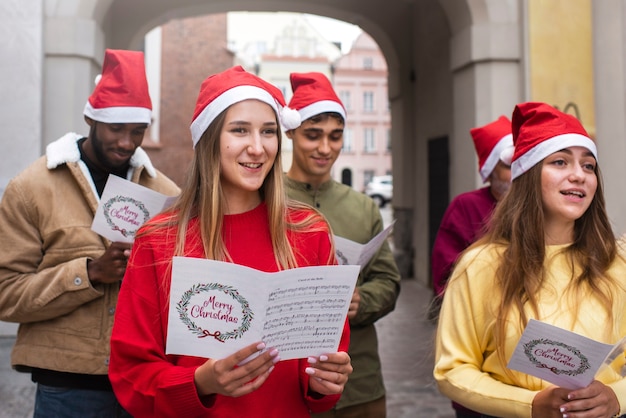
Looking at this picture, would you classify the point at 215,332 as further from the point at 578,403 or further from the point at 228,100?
the point at 578,403

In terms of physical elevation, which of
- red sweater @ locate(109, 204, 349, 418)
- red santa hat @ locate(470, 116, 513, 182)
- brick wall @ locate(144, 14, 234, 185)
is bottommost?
red sweater @ locate(109, 204, 349, 418)

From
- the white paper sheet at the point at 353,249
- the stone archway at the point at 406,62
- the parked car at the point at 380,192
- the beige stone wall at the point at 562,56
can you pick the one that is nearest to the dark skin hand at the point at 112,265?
the white paper sheet at the point at 353,249

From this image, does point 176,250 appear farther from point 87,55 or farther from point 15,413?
point 87,55

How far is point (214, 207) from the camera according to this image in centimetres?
198

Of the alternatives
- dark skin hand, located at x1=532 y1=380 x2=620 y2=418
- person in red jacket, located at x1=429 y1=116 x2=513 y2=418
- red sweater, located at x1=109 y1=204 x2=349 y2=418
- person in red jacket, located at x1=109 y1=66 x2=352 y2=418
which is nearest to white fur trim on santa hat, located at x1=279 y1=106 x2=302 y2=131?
person in red jacket, located at x1=109 y1=66 x2=352 y2=418

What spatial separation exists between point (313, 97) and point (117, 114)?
900 millimetres

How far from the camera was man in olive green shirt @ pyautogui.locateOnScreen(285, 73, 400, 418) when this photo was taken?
3.04 meters

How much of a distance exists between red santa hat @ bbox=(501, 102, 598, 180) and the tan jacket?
5.09 ft

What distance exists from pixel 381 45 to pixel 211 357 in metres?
11.4

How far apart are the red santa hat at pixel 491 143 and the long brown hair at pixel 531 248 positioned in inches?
50.5

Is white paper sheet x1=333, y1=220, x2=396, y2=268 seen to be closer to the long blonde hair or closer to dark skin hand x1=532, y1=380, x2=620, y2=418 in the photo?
the long blonde hair

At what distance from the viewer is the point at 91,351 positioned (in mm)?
2584

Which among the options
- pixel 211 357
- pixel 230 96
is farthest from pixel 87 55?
pixel 211 357

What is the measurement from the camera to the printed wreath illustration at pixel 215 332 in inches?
64.9
